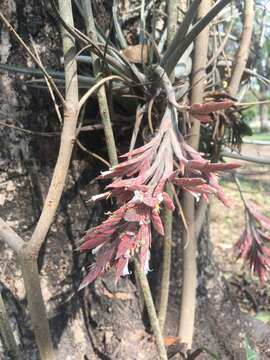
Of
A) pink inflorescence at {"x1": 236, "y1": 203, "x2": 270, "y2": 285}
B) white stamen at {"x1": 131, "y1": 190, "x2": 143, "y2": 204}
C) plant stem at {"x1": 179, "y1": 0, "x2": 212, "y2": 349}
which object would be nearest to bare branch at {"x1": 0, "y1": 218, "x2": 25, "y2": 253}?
white stamen at {"x1": 131, "y1": 190, "x2": 143, "y2": 204}

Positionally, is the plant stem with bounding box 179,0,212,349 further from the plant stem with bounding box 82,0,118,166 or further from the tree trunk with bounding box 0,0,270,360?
the plant stem with bounding box 82,0,118,166

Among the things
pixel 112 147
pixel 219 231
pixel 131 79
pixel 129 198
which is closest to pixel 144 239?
pixel 129 198

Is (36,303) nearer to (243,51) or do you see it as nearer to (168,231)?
(168,231)

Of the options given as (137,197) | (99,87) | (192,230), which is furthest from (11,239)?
(192,230)

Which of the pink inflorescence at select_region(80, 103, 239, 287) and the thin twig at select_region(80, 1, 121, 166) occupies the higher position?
the thin twig at select_region(80, 1, 121, 166)

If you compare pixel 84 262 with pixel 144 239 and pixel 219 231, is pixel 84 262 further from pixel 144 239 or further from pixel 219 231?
pixel 219 231

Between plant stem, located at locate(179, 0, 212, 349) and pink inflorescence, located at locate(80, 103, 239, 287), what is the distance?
43 centimetres

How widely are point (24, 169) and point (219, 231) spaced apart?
8.96 feet

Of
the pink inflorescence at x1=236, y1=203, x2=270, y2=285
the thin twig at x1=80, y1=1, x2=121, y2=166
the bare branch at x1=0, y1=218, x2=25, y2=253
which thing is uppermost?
the thin twig at x1=80, y1=1, x2=121, y2=166

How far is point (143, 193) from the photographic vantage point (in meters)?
0.93

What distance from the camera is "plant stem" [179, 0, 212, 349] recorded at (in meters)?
1.51

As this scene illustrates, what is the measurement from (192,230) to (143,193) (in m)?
0.73

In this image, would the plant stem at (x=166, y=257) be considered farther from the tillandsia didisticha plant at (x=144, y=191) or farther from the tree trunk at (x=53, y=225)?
the tillandsia didisticha plant at (x=144, y=191)

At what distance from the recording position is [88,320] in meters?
1.48
